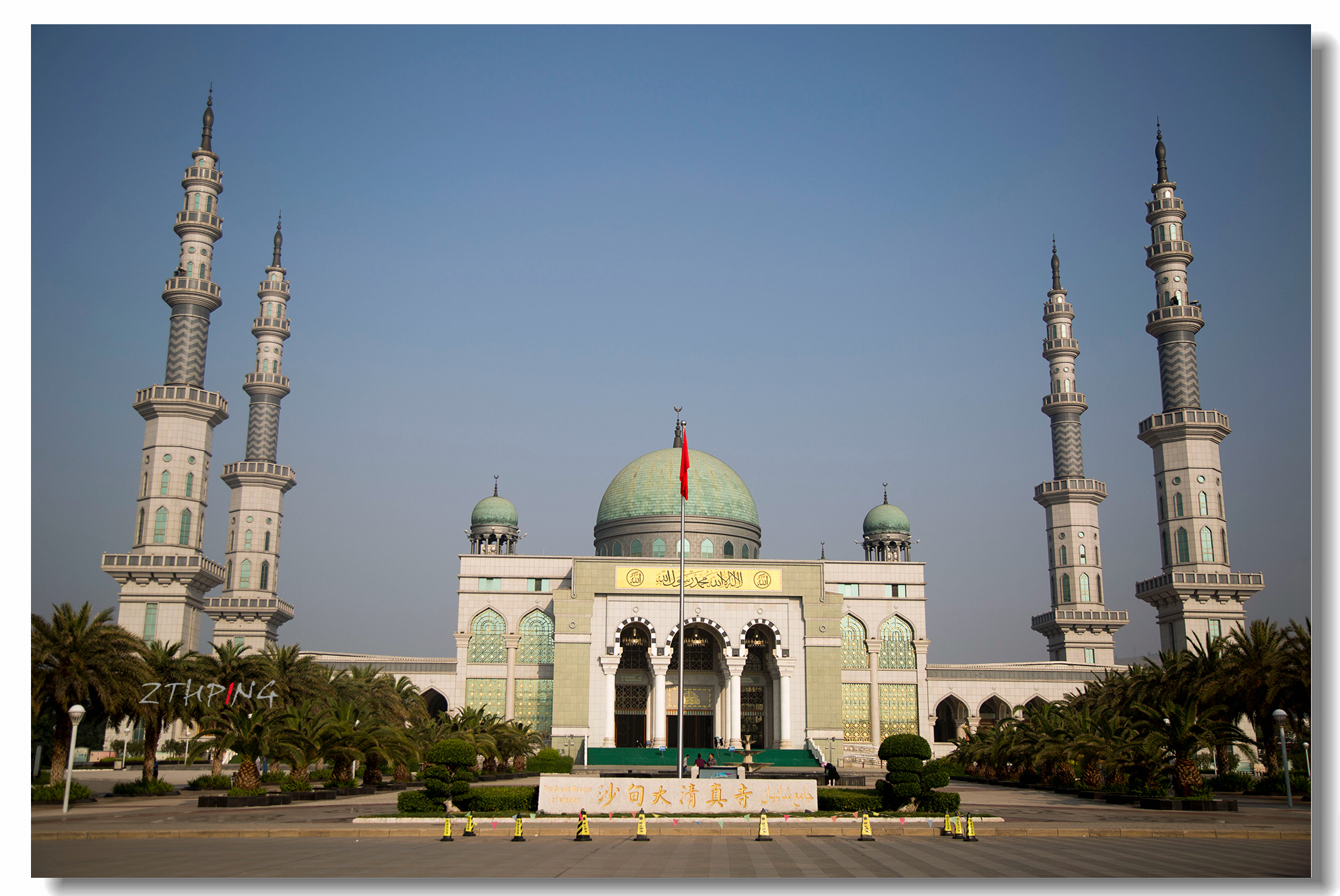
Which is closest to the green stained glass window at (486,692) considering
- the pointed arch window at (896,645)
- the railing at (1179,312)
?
the pointed arch window at (896,645)

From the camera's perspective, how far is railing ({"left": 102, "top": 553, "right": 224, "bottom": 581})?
49.6 meters

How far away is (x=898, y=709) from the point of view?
52.9 meters

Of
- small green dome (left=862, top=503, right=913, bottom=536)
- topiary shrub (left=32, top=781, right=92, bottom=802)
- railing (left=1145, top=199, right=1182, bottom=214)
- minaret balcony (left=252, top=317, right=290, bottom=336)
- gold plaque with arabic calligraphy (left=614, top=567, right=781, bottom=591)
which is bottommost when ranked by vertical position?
topiary shrub (left=32, top=781, right=92, bottom=802)

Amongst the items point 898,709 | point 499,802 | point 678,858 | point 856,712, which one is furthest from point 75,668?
point 898,709

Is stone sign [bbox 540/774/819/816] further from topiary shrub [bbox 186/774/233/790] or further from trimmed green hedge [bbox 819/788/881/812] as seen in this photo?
topiary shrub [bbox 186/774/233/790]

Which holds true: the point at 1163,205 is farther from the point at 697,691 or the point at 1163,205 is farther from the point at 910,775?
the point at 910,775

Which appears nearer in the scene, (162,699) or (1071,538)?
(162,699)

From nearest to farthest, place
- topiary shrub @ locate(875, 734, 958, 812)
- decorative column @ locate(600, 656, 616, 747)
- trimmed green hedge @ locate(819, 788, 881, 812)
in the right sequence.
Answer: trimmed green hedge @ locate(819, 788, 881, 812) < topiary shrub @ locate(875, 734, 958, 812) < decorative column @ locate(600, 656, 616, 747)

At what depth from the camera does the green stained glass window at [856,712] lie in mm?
52188

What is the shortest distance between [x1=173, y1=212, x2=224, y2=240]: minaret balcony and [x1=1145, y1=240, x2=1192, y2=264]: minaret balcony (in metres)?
48.7

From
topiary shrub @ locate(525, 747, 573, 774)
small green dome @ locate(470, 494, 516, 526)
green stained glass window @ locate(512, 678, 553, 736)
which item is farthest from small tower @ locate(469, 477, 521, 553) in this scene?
topiary shrub @ locate(525, 747, 573, 774)

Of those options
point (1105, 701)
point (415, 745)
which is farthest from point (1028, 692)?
point (415, 745)

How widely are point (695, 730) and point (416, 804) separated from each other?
31.2 m

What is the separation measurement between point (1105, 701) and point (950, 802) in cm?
1892
